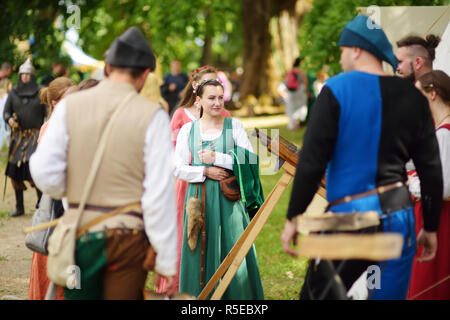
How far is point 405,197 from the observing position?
11.9 ft

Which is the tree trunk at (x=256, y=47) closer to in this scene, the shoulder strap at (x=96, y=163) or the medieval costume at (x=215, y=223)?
the medieval costume at (x=215, y=223)

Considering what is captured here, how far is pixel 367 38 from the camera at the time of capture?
361cm

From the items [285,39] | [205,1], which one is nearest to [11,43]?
[205,1]

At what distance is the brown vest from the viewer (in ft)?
11.0

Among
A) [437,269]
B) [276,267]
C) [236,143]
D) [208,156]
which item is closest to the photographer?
[437,269]

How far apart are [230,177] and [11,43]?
391 inches

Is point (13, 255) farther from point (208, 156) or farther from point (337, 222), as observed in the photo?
point (337, 222)

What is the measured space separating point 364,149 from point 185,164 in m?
2.33

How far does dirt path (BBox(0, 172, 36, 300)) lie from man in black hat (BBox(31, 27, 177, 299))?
3081mm

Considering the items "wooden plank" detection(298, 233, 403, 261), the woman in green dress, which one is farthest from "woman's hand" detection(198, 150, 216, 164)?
"wooden plank" detection(298, 233, 403, 261)

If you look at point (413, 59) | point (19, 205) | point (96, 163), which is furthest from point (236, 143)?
point (19, 205)

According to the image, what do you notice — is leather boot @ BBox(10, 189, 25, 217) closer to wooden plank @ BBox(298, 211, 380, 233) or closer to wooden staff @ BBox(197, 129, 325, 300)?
wooden staff @ BBox(197, 129, 325, 300)

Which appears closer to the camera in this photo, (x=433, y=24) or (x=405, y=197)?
(x=405, y=197)

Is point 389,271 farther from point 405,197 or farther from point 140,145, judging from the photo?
point 140,145
